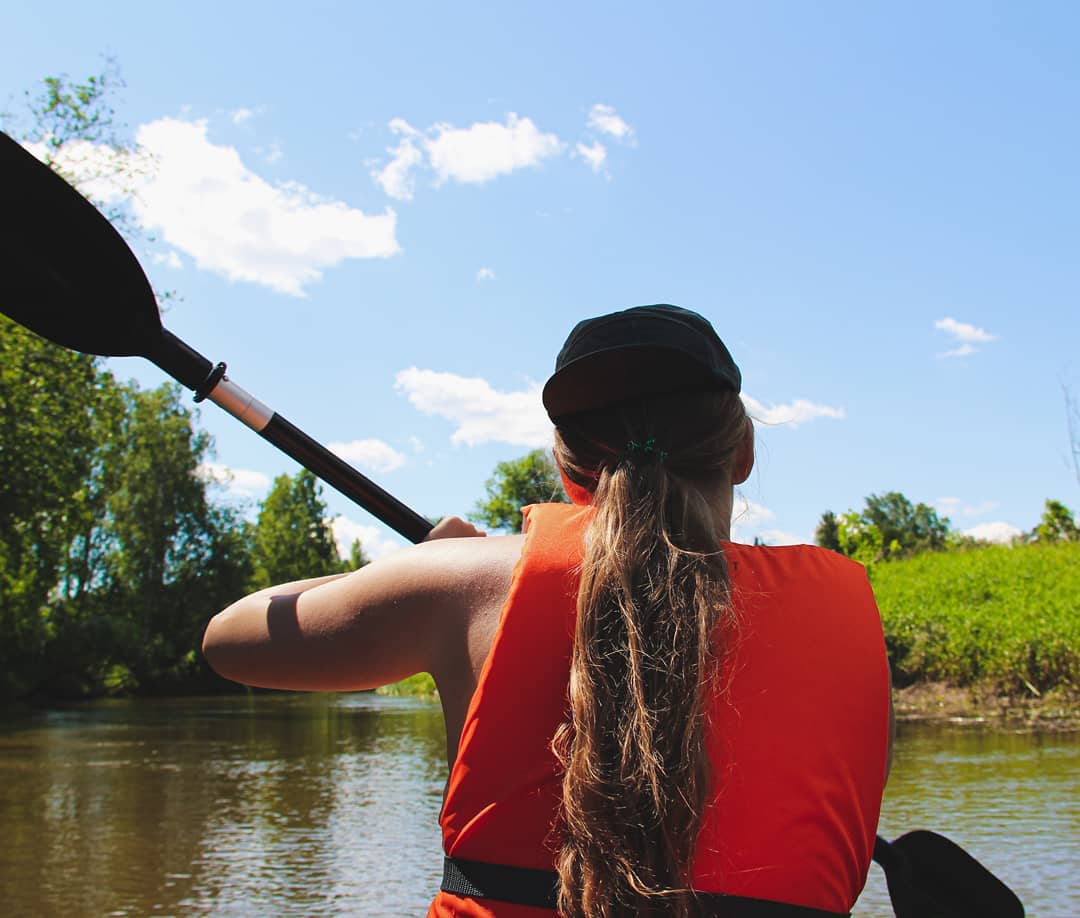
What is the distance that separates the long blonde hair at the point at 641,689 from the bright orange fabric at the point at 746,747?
31 millimetres

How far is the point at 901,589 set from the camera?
756 inches

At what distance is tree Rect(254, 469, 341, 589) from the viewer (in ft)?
189

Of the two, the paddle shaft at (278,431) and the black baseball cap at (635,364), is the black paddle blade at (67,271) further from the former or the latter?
the black baseball cap at (635,364)

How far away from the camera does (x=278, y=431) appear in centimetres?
182

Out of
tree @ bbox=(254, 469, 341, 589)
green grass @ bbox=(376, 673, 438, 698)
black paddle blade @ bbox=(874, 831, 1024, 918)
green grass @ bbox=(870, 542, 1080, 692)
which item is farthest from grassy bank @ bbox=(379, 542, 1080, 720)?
tree @ bbox=(254, 469, 341, 589)

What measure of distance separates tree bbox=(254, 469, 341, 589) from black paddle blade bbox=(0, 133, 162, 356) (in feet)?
183

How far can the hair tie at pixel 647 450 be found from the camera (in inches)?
50.9

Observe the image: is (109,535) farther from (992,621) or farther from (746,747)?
(746,747)

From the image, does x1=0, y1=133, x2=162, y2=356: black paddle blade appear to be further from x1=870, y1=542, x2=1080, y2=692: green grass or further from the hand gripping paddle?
x1=870, y1=542, x2=1080, y2=692: green grass

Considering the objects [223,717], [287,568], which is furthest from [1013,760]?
[287,568]

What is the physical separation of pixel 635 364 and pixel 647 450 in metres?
0.11

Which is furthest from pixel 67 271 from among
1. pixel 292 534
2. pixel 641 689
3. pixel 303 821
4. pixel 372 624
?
pixel 292 534

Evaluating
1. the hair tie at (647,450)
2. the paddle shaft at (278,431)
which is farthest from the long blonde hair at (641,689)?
the paddle shaft at (278,431)

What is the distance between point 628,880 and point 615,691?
19 cm
